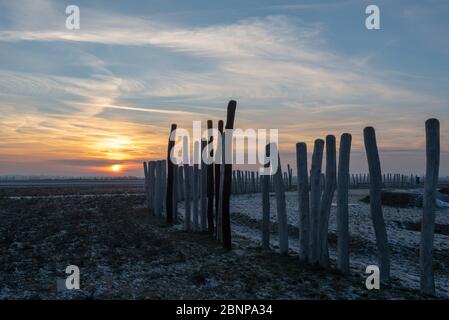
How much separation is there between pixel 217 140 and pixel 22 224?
7871 millimetres

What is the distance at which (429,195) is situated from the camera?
22.4 feet

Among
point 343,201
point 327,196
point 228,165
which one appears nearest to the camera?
point 343,201

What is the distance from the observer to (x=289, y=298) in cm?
668

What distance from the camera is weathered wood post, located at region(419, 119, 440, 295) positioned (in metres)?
6.71

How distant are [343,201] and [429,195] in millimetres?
1525

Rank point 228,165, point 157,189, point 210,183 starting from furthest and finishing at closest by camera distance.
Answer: point 157,189, point 210,183, point 228,165

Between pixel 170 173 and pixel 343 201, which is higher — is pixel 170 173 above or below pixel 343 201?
above

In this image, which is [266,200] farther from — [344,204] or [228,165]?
[344,204]

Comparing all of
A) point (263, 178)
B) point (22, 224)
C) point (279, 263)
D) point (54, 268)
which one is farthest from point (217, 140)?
point (22, 224)

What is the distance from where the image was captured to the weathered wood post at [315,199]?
8.43 metres

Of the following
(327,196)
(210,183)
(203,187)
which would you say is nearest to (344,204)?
(327,196)

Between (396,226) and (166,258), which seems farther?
(396,226)

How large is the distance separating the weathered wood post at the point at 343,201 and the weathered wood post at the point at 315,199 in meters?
0.50

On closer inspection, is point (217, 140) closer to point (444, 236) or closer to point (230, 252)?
point (230, 252)
